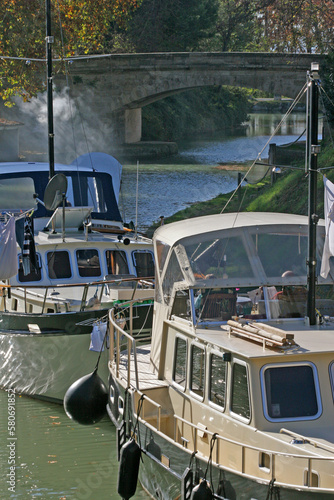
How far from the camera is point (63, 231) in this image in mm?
16219

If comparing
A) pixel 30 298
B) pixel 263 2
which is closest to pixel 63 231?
pixel 30 298

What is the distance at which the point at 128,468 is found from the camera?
10.3m

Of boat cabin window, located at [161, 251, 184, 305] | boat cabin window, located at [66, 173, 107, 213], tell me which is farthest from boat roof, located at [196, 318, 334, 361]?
boat cabin window, located at [66, 173, 107, 213]

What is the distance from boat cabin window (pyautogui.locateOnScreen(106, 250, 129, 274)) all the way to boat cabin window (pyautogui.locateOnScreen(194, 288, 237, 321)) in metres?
6.05

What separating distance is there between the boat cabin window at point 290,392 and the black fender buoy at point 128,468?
7.40 ft

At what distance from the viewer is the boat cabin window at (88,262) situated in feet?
52.5

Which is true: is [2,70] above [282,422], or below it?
above

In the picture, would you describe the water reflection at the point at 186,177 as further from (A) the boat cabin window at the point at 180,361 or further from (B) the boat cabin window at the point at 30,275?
(A) the boat cabin window at the point at 180,361

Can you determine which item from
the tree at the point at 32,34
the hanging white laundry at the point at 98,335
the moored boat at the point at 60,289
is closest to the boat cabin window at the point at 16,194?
Answer: the moored boat at the point at 60,289

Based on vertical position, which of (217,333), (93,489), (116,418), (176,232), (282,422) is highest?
(176,232)

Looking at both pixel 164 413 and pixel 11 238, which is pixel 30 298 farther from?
pixel 164 413

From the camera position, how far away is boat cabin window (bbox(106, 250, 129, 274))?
16188 mm

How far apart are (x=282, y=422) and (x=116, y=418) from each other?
3.55 metres

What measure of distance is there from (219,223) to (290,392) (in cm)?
285
